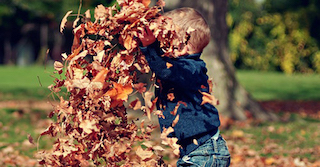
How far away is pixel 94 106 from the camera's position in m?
2.35

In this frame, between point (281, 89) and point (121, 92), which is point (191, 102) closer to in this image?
point (121, 92)

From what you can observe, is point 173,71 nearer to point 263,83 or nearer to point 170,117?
point 170,117

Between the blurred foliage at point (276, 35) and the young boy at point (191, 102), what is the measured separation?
64.4ft

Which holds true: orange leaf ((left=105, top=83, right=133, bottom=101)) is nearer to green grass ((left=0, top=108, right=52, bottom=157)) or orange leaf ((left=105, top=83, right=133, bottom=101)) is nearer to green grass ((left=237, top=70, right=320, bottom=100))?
green grass ((left=0, top=108, right=52, bottom=157))

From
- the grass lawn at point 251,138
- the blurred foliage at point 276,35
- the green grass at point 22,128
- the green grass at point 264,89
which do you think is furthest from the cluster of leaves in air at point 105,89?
the blurred foliage at point 276,35

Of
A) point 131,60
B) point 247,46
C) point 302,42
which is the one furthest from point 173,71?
point 247,46

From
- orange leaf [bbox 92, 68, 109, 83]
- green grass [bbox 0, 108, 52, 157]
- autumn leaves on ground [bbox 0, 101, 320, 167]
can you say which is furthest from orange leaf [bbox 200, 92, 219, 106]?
green grass [bbox 0, 108, 52, 157]

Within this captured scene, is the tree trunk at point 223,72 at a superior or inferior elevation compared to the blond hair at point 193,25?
inferior

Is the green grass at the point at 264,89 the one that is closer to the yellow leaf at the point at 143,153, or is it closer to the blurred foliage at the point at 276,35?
the blurred foliage at the point at 276,35

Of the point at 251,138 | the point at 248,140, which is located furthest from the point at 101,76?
the point at 251,138

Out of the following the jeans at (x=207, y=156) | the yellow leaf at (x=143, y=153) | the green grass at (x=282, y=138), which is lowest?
the green grass at (x=282, y=138)

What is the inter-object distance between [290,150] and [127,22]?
4.35 m

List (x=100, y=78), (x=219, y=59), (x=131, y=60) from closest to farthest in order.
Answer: (x=100, y=78) → (x=131, y=60) → (x=219, y=59)

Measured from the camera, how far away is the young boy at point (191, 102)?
8.37 feet
